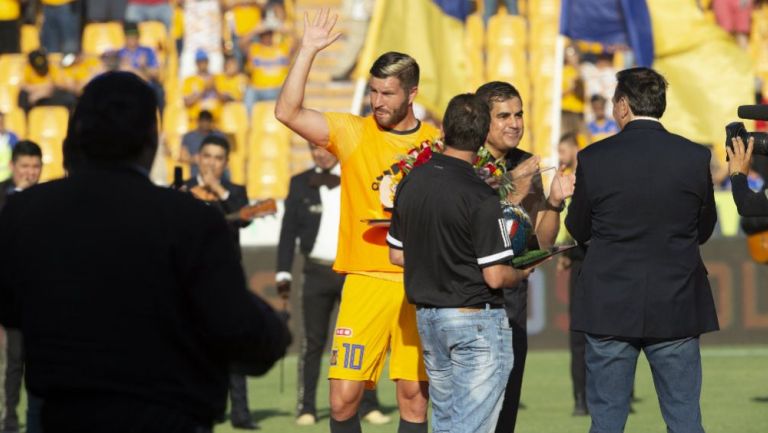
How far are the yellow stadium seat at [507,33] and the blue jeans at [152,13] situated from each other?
16.5ft

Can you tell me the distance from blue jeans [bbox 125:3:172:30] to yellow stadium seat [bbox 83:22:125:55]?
1.40ft

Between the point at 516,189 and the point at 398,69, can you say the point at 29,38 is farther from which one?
the point at 516,189

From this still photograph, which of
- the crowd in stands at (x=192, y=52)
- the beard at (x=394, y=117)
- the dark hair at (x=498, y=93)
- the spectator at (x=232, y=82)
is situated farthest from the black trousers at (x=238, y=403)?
the spectator at (x=232, y=82)

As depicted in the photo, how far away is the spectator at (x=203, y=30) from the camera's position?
73.0 ft

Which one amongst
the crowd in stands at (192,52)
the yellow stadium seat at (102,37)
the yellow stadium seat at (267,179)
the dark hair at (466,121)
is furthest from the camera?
the yellow stadium seat at (102,37)

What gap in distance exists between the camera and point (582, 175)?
7215mm

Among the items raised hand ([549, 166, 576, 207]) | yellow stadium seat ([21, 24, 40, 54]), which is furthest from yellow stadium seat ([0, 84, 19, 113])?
raised hand ([549, 166, 576, 207])

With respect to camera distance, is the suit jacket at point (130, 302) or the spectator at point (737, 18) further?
the spectator at point (737, 18)

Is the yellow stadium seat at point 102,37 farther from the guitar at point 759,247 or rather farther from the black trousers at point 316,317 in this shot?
the guitar at point 759,247

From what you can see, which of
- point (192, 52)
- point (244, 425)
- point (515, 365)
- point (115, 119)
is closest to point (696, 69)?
point (192, 52)

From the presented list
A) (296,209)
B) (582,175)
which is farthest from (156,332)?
(296,209)

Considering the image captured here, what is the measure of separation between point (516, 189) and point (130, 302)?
3821mm

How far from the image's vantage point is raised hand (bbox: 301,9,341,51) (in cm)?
758

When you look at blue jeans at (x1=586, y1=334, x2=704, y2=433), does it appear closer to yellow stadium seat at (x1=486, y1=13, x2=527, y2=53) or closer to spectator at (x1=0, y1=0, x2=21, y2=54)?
yellow stadium seat at (x1=486, y1=13, x2=527, y2=53)
